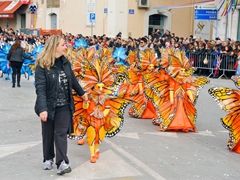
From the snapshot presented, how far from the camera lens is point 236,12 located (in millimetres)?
24453

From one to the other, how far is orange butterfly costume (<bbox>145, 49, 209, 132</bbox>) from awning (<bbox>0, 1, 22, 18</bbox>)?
31537mm

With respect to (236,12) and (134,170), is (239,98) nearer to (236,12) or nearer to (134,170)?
(134,170)

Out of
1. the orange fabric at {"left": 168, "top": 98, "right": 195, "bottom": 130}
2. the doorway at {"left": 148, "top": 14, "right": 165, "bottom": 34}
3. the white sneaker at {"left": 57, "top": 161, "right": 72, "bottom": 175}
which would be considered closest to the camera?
the white sneaker at {"left": 57, "top": 161, "right": 72, "bottom": 175}

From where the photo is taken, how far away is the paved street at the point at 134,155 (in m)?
6.54

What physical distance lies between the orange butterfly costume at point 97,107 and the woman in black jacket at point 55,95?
0.78 m

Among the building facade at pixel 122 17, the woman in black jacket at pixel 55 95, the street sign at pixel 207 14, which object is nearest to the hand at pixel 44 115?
the woman in black jacket at pixel 55 95

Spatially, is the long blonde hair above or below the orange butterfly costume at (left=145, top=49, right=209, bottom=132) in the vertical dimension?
above

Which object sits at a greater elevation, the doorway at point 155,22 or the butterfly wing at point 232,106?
the doorway at point 155,22

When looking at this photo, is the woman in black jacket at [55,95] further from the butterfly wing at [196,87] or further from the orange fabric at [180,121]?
the butterfly wing at [196,87]

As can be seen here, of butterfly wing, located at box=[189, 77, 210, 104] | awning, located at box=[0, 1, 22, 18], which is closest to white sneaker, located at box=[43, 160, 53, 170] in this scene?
butterfly wing, located at box=[189, 77, 210, 104]

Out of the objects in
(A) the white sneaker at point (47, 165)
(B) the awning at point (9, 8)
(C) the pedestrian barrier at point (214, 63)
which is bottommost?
(A) the white sneaker at point (47, 165)

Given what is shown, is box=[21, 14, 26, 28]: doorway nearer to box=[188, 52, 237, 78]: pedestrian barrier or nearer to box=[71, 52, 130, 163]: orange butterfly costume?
box=[188, 52, 237, 78]: pedestrian barrier

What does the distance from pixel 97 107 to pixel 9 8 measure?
117ft

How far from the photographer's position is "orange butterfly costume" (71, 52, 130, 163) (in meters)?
7.05
